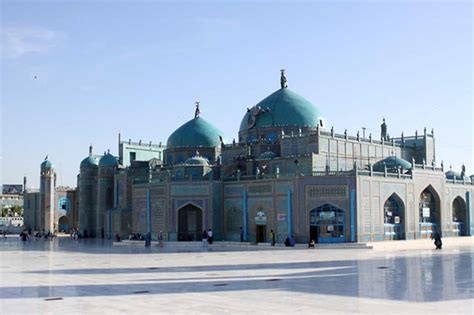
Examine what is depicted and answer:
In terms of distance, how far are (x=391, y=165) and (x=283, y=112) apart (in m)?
11.0

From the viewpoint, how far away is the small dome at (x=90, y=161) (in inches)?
2810

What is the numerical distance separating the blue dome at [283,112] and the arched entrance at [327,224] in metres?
12.2

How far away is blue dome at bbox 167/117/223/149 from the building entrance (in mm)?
14912

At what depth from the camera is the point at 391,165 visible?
163 ft

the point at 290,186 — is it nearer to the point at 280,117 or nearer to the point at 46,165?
the point at 280,117

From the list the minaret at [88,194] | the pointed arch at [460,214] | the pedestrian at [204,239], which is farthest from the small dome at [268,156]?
the minaret at [88,194]

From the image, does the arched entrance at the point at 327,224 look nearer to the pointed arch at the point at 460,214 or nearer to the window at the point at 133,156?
the pointed arch at the point at 460,214

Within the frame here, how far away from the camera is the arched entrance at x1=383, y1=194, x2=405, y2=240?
46.5m

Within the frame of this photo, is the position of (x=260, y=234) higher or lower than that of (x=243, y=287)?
higher

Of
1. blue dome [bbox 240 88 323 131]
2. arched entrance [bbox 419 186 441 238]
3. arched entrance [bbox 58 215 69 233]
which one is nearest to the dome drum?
blue dome [bbox 240 88 323 131]

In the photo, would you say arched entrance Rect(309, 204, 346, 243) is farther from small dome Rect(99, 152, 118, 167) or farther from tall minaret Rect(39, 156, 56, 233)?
tall minaret Rect(39, 156, 56, 233)

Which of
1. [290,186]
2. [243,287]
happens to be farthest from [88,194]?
[243,287]

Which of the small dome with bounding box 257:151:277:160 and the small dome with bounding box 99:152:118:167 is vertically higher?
the small dome with bounding box 99:152:118:167

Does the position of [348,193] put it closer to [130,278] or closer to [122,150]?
[130,278]
